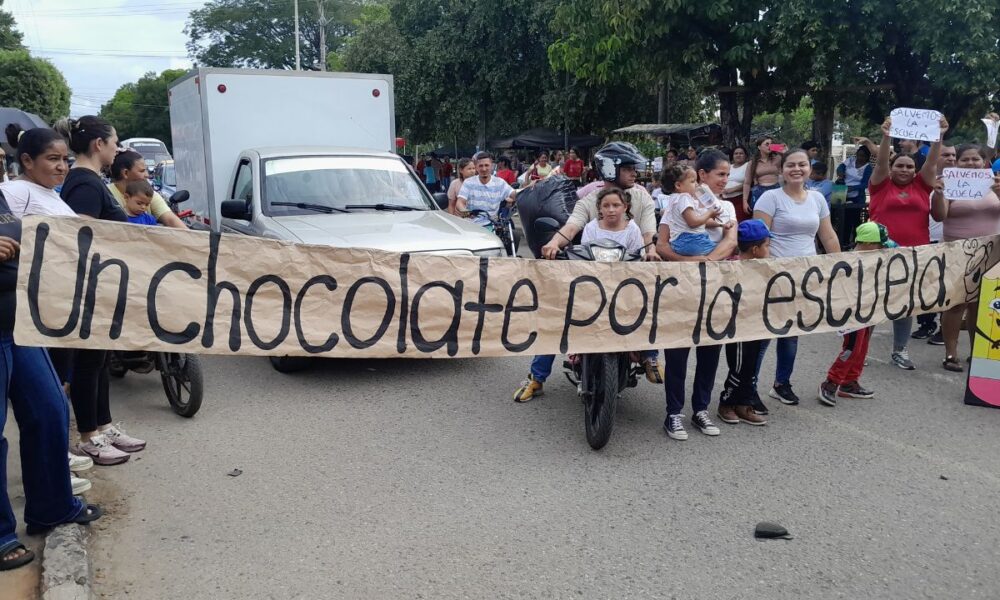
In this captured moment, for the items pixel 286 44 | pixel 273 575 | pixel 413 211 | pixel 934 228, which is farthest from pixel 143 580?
pixel 286 44

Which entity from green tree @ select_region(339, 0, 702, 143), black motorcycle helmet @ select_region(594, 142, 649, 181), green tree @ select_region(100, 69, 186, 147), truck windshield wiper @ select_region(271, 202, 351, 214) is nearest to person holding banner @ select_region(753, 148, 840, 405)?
black motorcycle helmet @ select_region(594, 142, 649, 181)

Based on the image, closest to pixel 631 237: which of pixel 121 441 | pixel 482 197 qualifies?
pixel 121 441

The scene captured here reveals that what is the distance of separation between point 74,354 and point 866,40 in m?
13.4

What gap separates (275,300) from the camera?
428cm

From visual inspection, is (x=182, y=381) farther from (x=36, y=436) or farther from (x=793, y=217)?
(x=793, y=217)

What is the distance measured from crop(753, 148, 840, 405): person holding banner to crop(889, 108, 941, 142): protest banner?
849mm

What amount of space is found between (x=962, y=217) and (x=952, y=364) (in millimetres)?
1217

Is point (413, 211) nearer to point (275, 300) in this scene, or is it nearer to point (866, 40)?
point (275, 300)

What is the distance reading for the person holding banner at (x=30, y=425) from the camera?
3449 millimetres

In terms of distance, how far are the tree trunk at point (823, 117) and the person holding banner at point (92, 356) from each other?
14.9m

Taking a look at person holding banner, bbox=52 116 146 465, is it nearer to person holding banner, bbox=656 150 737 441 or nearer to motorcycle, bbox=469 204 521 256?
person holding banner, bbox=656 150 737 441

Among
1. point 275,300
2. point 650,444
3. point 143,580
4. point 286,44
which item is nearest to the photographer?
point 143,580

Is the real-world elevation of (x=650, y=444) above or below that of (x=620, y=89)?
below

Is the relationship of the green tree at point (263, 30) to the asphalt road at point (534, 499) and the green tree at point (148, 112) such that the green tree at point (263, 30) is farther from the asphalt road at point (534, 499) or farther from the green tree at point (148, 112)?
the asphalt road at point (534, 499)
